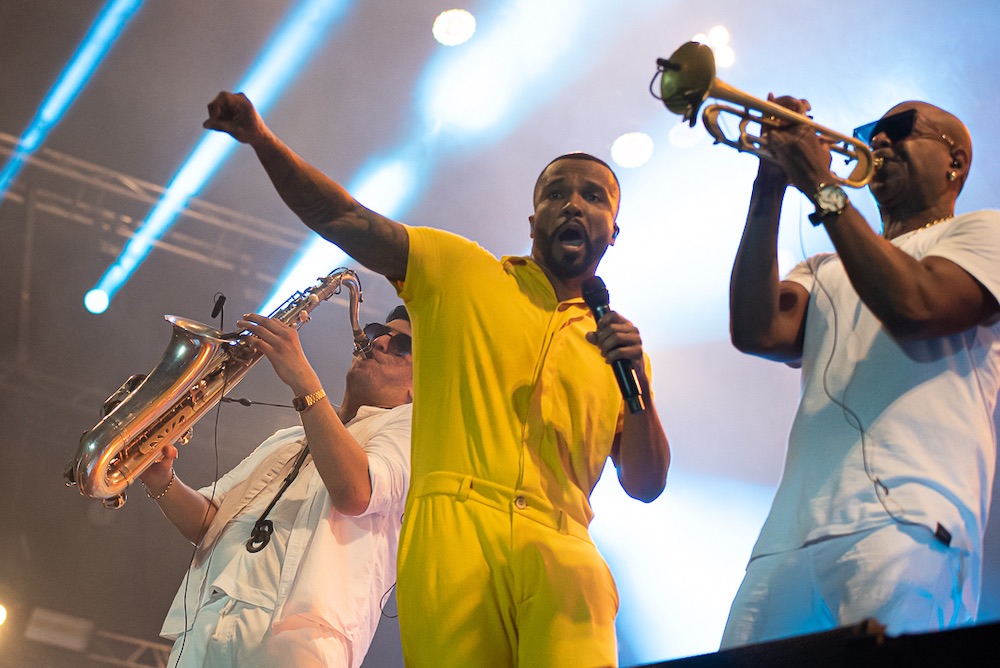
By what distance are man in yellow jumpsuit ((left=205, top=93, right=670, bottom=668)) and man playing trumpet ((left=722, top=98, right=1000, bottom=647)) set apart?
14.2 inches

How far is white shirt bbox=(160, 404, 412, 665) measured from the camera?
3076 millimetres

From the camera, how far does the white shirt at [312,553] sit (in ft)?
10.1

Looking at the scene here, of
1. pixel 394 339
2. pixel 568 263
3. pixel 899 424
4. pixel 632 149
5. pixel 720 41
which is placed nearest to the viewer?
pixel 899 424

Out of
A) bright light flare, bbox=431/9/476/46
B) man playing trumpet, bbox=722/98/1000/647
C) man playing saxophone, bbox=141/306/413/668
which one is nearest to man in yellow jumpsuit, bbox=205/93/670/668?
man playing trumpet, bbox=722/98/1000/647

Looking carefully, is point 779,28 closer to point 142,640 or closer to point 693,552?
point 693,552

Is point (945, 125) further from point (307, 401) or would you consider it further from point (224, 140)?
point (224, 140)

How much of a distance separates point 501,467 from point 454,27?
4998mm

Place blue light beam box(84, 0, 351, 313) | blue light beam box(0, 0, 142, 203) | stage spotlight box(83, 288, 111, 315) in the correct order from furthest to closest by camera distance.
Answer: stage spotlight box(83, 288, 111, 315) → blue light beam box(84, 0, 351, 313) → blue light beam box(0, 0, 142, 203)

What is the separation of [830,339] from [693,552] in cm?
557

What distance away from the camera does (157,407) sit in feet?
12.7

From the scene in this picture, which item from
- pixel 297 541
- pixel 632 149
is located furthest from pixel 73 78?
pixel 297 541

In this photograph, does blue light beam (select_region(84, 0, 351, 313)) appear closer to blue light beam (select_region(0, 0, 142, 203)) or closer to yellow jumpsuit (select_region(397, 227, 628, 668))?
blue light beam (select_region(0, 0, 142, 203))

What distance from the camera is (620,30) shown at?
22.4 ft

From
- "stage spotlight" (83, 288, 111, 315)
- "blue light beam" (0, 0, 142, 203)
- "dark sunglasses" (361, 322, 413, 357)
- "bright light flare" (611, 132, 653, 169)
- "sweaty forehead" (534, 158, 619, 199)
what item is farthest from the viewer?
"bright light flare" (611, 132, 653, 169)
